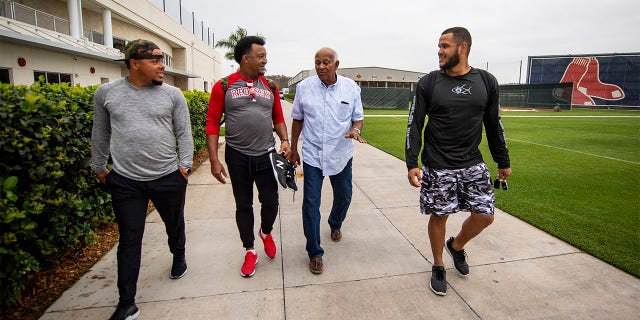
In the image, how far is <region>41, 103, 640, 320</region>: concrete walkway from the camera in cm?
254

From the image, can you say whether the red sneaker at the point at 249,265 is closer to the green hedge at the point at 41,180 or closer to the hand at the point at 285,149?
the hand at the point at 285,149

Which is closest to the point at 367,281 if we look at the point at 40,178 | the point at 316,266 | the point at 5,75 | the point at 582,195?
the point at 316,266

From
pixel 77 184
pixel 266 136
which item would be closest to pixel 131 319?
pixel 77 184

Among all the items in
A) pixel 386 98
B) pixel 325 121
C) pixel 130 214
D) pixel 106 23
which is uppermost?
pixel 106 23

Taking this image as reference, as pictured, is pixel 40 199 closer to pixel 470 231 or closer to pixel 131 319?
pixel 131 319

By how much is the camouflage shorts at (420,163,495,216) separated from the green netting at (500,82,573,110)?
1582 inches

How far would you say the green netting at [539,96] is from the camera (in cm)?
3709

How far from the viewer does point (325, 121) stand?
10.2ft

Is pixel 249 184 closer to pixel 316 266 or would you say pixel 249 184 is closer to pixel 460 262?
pixel 316 266

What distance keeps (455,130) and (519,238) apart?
191 centimetres

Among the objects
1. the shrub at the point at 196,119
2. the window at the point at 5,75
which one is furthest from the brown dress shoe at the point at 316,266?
the window at the point at 5,75

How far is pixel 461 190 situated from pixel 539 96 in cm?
4324

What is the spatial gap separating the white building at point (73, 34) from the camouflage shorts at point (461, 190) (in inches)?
518

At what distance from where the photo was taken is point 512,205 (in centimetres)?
484
